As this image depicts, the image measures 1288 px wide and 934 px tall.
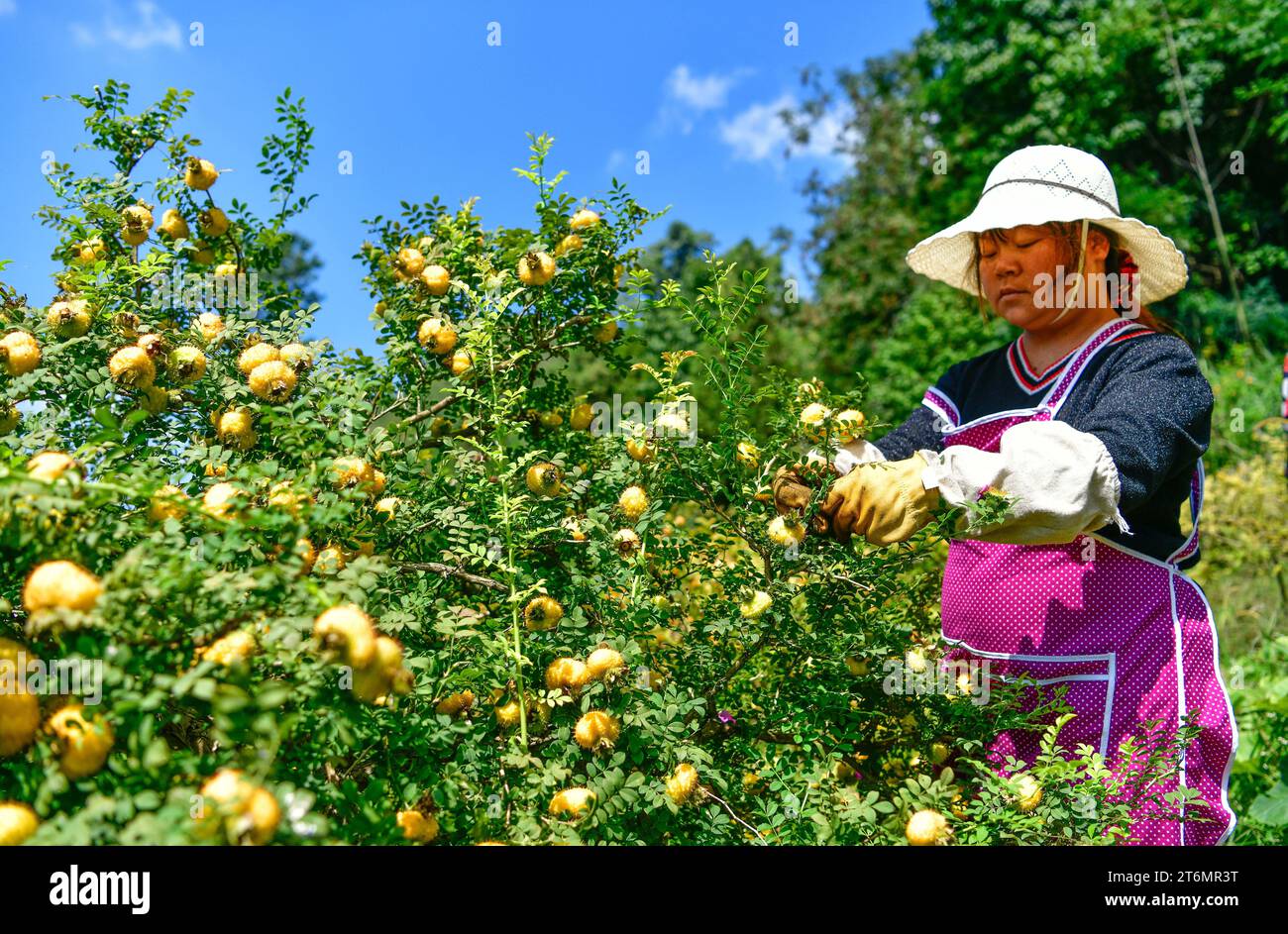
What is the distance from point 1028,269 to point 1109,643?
0.72 metres

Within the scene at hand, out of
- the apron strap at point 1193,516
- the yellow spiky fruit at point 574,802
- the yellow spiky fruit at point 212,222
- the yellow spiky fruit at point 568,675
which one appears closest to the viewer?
the yellow spiky fruit at point 574,802

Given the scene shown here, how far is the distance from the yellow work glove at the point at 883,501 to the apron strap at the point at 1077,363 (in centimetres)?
47

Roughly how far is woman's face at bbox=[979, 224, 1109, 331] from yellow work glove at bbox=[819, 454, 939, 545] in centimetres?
59

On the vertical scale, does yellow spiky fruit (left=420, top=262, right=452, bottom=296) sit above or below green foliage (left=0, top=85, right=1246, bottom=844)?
above

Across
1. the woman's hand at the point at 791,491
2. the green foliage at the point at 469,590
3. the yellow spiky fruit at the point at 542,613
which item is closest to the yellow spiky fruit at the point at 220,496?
the green foliage at the point at 469,590

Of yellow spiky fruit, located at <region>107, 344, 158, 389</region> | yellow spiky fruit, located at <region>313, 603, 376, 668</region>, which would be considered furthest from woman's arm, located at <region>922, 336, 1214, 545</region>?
yellow spiky fruit, located at <region>107, 344, 158, 389</region>

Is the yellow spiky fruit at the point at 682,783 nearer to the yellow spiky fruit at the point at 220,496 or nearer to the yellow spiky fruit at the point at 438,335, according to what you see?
the yellow spiky fruit at the point at 220,496

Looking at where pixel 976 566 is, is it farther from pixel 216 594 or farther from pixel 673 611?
pixel 216 594

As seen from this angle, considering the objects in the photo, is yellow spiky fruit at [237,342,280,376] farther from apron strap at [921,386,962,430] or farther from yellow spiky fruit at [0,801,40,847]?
apron strap at [921,386,962,430]

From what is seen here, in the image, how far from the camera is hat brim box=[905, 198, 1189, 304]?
1.71 m

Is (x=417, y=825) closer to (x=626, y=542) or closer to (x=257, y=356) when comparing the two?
(x=626, y=542)

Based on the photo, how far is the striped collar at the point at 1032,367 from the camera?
1.72 m
